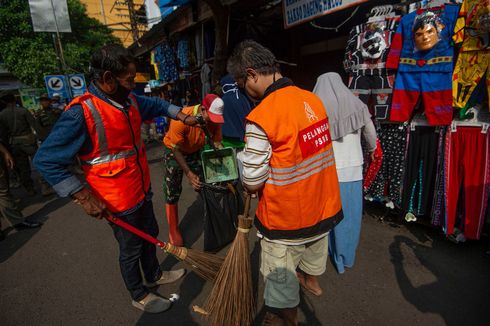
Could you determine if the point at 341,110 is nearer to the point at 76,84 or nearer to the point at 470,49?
the point at 470,49

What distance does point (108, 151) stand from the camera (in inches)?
74.8

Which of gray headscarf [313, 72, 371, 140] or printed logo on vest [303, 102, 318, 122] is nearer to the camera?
printed logo on vest [303, 102, 318, 122]

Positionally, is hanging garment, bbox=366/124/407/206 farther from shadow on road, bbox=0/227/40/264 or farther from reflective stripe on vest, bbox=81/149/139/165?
shadow on road, bbox=0/227/40/264

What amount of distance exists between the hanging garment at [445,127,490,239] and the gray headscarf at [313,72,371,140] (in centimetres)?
110

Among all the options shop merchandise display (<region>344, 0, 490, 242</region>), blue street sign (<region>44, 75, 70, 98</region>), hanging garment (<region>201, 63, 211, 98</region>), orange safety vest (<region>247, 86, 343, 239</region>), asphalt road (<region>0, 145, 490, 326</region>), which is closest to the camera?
orange safety vest (<region>247, 86, 343, 239</region>)

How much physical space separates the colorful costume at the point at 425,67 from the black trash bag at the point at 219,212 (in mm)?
1995

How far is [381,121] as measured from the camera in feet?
10.6

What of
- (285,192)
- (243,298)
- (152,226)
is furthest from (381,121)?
(152,226)

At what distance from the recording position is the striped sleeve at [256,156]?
4.93ft

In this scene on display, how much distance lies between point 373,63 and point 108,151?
2890 millimetres

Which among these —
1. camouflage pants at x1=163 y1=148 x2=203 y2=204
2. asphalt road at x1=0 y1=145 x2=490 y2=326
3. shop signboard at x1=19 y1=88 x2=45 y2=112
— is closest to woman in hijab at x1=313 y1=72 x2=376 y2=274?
asphalt road at x1=0 y1=145 x2=490 y2=326

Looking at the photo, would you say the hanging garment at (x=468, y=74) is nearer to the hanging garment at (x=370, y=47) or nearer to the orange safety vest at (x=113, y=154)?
the hanging garment at (x=370, y=47)

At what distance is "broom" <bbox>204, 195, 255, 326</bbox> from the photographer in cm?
200

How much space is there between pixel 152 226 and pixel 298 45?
4.94 metres
